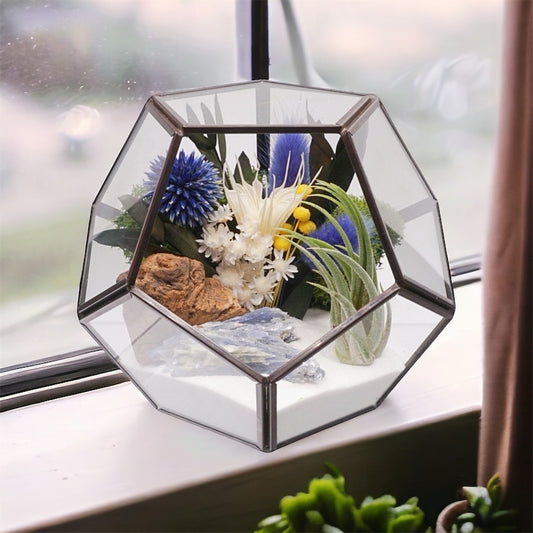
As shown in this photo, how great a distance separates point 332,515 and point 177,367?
0.23m

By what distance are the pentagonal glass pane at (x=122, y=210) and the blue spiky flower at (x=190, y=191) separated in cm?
2

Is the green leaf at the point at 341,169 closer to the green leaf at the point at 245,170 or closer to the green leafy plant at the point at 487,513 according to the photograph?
the green leaf at the point at 245,170

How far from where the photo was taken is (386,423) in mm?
921

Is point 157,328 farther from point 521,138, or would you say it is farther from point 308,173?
point 521,138

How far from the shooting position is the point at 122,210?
0.86m

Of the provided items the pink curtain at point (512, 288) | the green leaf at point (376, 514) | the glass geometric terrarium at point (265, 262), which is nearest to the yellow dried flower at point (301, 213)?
the glass geometric terrarium at point (265, 262)

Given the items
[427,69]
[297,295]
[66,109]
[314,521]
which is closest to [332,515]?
[314,521]

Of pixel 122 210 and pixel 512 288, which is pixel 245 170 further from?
pixel 512 288

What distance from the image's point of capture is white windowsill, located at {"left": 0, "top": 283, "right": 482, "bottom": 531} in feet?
2.66

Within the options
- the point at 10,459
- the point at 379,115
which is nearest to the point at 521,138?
the point at 379,115

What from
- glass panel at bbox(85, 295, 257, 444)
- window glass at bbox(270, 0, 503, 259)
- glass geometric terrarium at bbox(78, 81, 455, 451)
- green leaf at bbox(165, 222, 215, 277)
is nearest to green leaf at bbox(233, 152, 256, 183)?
glass geometric terrarium at bbox(78, 81, 455, 451)

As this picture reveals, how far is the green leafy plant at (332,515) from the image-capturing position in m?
0.72

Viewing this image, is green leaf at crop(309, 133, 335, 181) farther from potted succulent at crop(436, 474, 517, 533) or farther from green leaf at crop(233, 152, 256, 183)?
potted succulent at crop(436, 474, 517, 533)

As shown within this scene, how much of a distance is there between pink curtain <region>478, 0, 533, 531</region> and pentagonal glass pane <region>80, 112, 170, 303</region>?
0.35 meters
